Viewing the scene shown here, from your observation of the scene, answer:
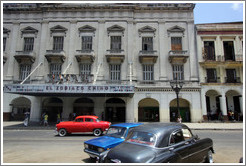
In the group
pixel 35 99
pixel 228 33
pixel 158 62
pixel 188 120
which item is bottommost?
pixel 188 120

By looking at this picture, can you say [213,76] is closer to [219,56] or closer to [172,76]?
[219,56]

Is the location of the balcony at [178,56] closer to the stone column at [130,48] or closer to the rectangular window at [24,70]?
the stone column at [130,48]

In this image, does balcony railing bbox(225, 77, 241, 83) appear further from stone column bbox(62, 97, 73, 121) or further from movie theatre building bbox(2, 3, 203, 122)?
stone column bbox(62, 97, 73, 121)

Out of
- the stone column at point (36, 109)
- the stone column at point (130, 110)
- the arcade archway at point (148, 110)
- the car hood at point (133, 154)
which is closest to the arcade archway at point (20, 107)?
the stone column at point (36, 109)

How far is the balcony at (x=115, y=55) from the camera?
20.1 metres

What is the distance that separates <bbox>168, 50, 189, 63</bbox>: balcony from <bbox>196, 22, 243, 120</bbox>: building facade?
2260mm

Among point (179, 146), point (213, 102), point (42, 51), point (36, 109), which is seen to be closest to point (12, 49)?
point (42, 51)

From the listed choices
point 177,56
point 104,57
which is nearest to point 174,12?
point 177,56

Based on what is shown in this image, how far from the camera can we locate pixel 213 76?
20.3 m

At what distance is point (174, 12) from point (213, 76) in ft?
36.4

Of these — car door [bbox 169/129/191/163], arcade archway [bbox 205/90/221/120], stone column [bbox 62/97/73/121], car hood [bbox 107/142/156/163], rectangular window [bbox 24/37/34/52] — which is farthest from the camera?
rectangular window [bbox 24/37/34/52]

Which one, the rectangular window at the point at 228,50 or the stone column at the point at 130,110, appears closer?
the stone column at the point at 130,110

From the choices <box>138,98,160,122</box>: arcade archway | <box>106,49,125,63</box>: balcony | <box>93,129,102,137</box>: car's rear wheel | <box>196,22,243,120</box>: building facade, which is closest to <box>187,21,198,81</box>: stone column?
<box>196,22,243,120</box>: building facade

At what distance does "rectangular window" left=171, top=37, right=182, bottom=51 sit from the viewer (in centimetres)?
2092
